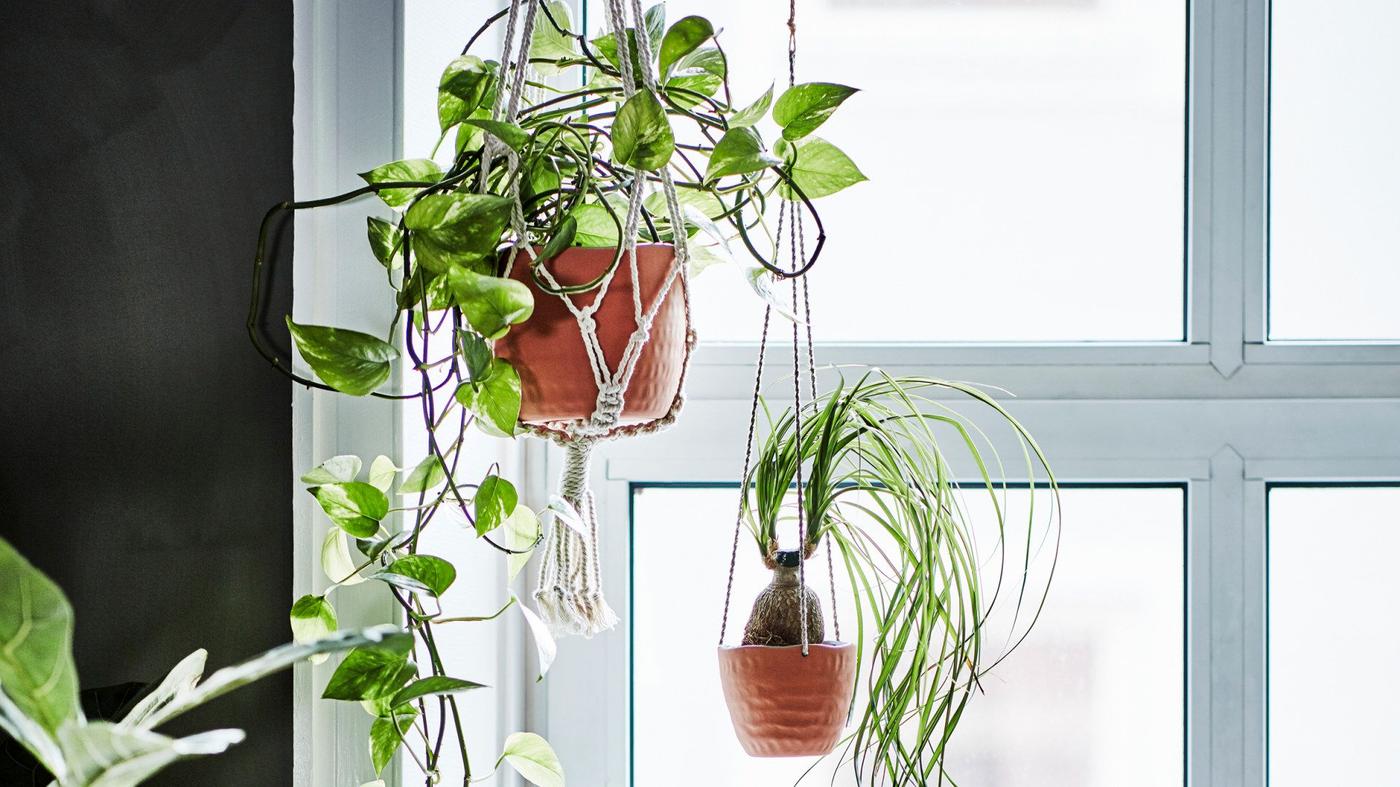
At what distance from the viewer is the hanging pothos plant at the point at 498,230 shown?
581mm

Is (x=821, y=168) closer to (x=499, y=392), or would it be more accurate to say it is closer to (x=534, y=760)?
(x=499, y=392)

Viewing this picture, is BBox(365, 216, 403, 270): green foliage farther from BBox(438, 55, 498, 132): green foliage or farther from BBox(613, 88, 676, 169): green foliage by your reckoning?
BBox(613, 88, 676, 169): green foliage

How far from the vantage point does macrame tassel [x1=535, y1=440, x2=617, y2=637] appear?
0.76 metres

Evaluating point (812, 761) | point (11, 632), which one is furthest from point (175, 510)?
point (812, 761)

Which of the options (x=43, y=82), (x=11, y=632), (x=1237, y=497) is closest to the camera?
(x=11, y=632)

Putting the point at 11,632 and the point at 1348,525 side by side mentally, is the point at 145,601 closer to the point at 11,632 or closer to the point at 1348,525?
the point at 11,632

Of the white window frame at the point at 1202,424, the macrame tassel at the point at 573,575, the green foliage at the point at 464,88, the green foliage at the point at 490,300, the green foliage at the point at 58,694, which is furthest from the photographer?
the white window frame at the point at 1202,424

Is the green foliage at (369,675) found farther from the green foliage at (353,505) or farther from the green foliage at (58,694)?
the green foliage at (58,694)

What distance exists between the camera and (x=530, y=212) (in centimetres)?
67

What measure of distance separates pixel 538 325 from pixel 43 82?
1.10ft

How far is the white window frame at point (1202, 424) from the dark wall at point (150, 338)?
495mm

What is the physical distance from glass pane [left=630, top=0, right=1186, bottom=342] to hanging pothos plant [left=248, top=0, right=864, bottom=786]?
55 cm

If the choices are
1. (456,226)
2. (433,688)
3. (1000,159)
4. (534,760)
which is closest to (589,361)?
(456,226)

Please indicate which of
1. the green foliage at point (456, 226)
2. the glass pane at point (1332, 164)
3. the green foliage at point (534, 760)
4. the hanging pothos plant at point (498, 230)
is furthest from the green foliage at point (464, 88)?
the glass pane at point (1332, 164)
